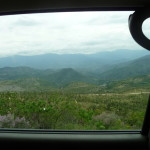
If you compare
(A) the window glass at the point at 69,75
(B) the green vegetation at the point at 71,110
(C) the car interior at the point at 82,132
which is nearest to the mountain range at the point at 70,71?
(A) the window glass at the point at 69,75

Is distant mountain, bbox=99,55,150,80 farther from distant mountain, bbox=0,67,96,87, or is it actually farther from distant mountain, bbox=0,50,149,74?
distant mountain, bbox=0,67,96,87

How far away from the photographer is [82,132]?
8.27 feet

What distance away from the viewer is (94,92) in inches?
102

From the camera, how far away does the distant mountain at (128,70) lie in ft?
8.34

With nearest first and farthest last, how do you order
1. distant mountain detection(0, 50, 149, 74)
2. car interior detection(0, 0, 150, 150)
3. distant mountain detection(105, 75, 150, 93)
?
car interior detection(0, 0, 150, 150), distant mountain detection(105, 75, 150, 93), distant mountain detection(0, 50, 149, 74)

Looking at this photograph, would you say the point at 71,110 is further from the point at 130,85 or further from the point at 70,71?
the point at 130,85

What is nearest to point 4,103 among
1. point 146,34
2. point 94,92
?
point 94,92

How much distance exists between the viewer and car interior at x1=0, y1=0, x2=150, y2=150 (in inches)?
79.8

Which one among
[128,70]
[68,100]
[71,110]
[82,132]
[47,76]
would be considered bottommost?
[82,132]

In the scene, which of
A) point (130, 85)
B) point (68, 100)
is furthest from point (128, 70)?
point (68, 100)

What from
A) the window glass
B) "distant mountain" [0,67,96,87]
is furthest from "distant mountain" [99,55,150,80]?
"distant mountain" [0,67,96,87]

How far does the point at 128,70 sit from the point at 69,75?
2.00 feet

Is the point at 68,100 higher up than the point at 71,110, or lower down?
higher up

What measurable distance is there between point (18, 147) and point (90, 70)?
1.03 metres
